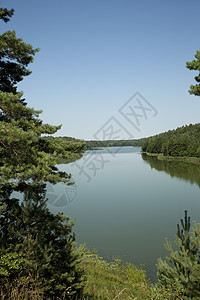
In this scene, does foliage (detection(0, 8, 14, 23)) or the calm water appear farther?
the calm water

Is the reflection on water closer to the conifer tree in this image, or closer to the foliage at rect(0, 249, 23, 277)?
the conifer tree

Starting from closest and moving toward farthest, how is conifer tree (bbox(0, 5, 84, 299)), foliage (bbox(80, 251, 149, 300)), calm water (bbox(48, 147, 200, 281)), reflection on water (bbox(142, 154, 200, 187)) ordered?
conifer tree (bbox(0, 5, 84, 299)) → foliage (bbox(80, 251, 149, 300)) → calm water (bbox(48, 147, 200, 281)) → reflection on water (bbox(142, 154, 200, 187))

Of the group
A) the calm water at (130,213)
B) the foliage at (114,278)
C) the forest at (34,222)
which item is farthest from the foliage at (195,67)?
the calm water at (130,213)

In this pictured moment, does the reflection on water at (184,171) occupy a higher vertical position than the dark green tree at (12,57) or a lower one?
lower

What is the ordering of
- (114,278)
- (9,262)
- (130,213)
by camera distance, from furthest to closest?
(130,213) < (114,278) < (9,262)

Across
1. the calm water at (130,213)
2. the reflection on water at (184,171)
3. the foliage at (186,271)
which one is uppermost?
the foliage at (186,271)

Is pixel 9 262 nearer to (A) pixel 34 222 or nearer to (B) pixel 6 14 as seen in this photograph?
(A) pixel 34 222

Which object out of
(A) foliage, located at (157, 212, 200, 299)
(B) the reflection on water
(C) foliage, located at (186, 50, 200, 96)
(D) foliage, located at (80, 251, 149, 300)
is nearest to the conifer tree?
(D) foliage, located at (80, 251, 149, 300)

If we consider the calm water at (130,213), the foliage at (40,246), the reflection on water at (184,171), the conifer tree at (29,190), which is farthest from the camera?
the reflection on water at (184,171)

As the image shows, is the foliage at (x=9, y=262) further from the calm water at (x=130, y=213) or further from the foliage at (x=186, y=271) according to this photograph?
the calm water at (x=130, y=213)

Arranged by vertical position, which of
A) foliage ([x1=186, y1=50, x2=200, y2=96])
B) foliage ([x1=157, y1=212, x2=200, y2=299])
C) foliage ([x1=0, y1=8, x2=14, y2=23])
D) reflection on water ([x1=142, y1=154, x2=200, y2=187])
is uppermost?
foliage ([x1=0, y1=8, x2=14, y2=23])

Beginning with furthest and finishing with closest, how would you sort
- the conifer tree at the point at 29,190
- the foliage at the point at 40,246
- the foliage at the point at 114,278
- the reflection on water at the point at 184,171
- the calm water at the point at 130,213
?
the reflection on water at the point at 184,171 → the calm water at the point at 130,213 → the foliage at the point at 114,278 → the foliage at the point at 40,246 → the conifer tree at the point at 29,190

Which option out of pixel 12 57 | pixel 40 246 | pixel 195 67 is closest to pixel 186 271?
pixel 40 246

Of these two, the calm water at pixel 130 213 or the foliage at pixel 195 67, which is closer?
the foliage at pixel 195 67
